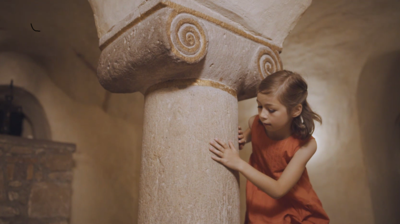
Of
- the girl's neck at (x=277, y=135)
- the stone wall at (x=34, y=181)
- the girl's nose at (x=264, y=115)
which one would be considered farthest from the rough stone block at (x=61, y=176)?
the girl's nose at (x=264, y=115)

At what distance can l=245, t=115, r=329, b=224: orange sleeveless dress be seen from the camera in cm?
149

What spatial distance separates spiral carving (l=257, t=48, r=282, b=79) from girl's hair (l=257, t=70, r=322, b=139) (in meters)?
0.10

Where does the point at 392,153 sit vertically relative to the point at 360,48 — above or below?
below

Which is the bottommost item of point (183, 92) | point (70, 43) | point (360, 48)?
point (183, 92)

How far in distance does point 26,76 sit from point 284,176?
10.6 feet

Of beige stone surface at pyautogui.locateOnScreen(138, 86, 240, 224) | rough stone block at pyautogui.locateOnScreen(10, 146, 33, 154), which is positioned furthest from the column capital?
rough stone block at pyautogui.locateOnScreen(10, 146, 33, 154)

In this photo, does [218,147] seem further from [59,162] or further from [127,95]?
[127,95]

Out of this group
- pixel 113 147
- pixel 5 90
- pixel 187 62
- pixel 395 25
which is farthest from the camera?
pixel 113 147

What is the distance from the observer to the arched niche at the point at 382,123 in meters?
2.82

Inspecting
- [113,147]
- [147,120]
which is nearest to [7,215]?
[113,147]

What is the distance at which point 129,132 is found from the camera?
159 inches

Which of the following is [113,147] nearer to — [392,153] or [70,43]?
[70,43]

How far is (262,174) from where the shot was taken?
137 centimetres

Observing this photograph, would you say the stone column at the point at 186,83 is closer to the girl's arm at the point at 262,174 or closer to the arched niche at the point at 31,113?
the girl's arm at the point at 262,174
